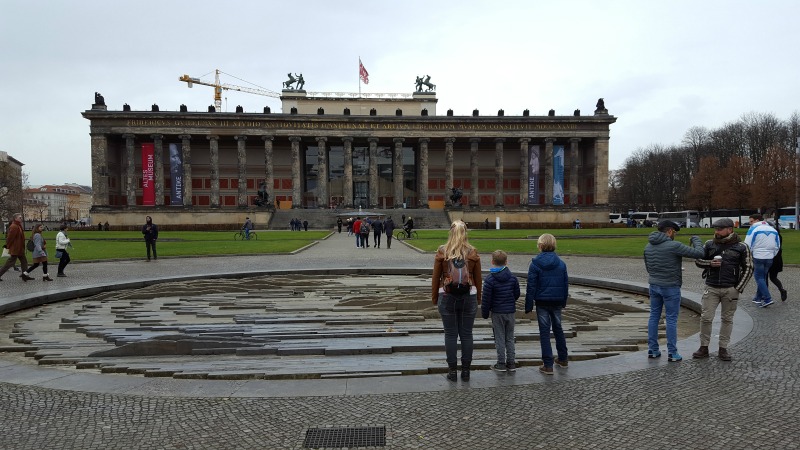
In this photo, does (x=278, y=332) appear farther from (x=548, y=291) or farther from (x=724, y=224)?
(x=724, y=224)

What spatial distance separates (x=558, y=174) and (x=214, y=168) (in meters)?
47.2

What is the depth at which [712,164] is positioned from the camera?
223 feet

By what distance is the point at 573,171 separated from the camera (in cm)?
7612

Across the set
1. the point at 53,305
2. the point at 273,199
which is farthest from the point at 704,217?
the point at 53,305

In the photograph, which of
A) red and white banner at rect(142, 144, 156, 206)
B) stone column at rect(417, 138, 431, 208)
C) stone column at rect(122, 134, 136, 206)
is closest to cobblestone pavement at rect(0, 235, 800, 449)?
stone column at rect(417, 138, 431, 208)

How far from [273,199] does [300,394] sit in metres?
73.4

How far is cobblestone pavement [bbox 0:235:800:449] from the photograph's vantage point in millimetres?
4785

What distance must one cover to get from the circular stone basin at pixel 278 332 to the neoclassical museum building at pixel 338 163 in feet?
180

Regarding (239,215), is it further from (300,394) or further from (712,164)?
(300,394)

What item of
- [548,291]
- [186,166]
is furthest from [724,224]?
[186,166]

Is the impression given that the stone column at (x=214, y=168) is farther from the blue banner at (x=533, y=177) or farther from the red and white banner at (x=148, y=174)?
the blue banner at (x=533, y=177)

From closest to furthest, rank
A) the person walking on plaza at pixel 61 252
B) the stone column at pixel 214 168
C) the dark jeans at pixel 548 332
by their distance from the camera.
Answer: the dark jeans at pixel 548 332
the person walking on plaza at pixel 61 252
the stone column at pixel 214 168

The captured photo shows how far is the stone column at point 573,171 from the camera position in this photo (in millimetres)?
75375

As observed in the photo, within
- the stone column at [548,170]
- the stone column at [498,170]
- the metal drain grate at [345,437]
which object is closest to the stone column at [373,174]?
the stone column at [498,170]
